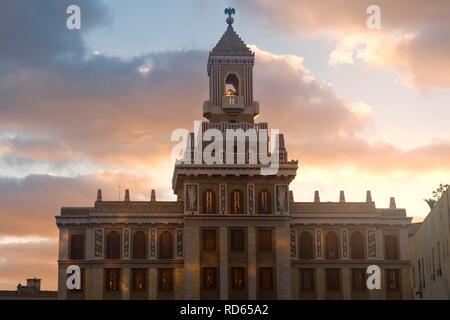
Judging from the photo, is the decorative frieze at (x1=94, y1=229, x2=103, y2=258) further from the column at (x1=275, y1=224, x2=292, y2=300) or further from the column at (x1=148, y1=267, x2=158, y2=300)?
the column at (x1=275, y1=224, x2=292, y2=300)

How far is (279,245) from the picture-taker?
88.0m

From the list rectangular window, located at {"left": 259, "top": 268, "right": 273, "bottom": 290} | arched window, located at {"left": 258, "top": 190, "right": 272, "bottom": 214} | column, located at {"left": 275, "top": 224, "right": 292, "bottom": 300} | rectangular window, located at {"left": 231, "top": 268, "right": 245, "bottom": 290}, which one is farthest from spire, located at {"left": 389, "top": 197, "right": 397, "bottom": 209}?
rectangular window, located at {"left": 231, "top": 268, "right": 245, "bottom": 290}

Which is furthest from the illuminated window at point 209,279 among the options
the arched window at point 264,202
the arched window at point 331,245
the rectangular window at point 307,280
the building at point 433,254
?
the building at point 433,254

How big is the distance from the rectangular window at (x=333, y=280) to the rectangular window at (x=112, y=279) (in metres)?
20.4

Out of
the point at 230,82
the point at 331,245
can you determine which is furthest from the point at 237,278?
the point at 230,82

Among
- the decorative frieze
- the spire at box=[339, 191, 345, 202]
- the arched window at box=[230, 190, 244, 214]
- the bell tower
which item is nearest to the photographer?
the decorative frieze

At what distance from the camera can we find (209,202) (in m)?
88.8

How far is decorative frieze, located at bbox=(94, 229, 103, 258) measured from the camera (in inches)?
3462

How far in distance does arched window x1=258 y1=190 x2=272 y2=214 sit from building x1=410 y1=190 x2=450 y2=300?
14.8 metres

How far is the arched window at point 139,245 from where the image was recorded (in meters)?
88.5
